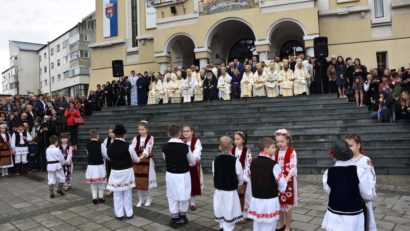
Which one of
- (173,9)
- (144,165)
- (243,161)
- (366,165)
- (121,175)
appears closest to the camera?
(366,165)

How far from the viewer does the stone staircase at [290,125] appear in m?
10.0

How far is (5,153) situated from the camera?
1236 centimetres

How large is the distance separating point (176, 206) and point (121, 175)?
4.09ft

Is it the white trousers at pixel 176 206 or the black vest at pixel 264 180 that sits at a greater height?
the black vest at pixel 264 180

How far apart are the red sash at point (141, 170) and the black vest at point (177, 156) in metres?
1.32

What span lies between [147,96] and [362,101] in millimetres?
10779

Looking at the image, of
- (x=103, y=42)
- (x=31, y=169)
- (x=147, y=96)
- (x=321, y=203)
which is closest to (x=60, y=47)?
(x=103, y=42)

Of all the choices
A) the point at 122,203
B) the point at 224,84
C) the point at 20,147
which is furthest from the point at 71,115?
the point at 122,203

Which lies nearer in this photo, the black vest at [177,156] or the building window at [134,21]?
the black vest at [177,156]

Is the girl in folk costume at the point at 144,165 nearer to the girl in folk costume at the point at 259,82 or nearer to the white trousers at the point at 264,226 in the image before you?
the white trousers at the point at 264,226

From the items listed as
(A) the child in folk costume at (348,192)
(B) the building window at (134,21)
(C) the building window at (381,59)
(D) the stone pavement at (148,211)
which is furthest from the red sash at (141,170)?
(B) the building window at (134,21)

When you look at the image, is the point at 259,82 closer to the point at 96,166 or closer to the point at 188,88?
the point at 188,88

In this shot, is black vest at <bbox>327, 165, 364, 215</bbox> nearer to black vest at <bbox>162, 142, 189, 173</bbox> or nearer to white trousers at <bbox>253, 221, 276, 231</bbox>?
white trousers at <bbox>253, 221, 276, 231</bbox>

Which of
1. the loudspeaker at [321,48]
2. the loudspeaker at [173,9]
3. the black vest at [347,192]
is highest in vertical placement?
the loudspeaker at [173,9]
